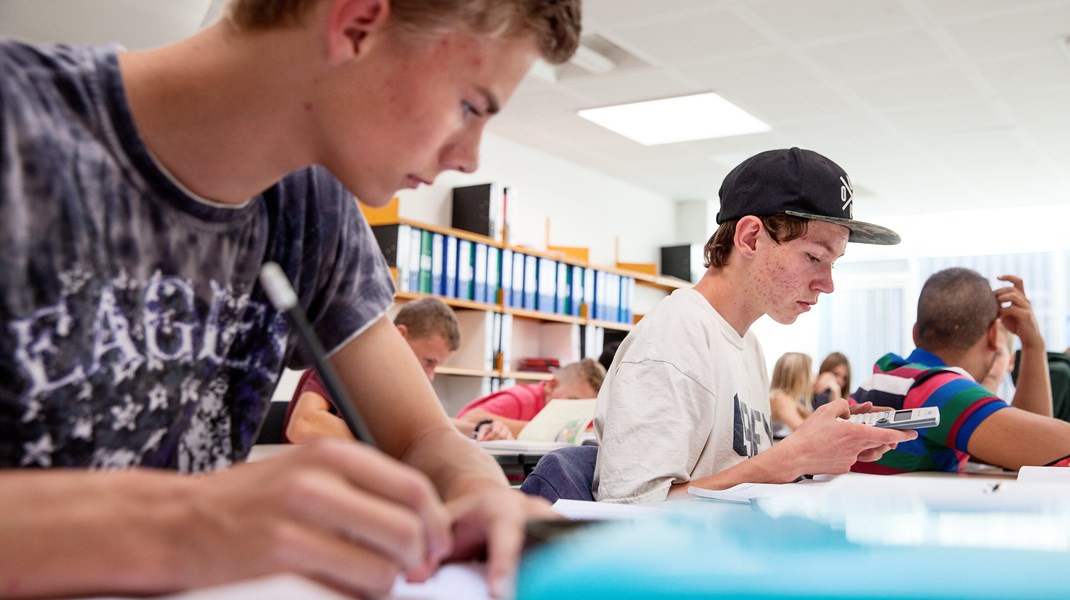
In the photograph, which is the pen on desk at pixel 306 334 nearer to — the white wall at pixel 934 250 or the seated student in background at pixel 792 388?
the seated student in background at pixel 792 388

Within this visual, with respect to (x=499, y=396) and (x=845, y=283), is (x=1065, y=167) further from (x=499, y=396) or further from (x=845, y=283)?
(x=499, y=396)

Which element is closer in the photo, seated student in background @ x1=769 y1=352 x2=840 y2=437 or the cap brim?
the cap brim

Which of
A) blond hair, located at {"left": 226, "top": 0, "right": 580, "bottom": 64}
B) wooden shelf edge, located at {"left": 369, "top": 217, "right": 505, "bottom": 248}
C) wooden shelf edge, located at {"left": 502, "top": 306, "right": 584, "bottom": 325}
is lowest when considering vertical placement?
wooden shelf edge, located at {"left": 502, "top": 306, "right": 584, "bottom": 325}

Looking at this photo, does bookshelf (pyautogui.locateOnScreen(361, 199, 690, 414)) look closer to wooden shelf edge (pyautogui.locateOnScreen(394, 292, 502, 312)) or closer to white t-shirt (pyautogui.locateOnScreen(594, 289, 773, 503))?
wooden shelf edge (pyautogui.locateOnScreen(394, 292, 502, 312))

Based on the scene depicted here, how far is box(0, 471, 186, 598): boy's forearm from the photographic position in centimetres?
47

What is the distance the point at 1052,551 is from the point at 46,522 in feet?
1.93

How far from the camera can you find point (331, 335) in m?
0.98

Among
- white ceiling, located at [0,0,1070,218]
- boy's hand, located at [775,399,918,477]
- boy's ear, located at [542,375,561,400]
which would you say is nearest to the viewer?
boy's hand, located at [775,399,918,477]

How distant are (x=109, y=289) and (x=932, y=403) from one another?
191 cm

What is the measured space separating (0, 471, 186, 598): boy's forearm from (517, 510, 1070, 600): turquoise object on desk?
0.20m

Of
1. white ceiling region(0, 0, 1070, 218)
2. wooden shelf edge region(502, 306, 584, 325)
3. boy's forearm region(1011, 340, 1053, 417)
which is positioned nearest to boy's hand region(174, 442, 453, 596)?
boy's forearm region(1011, 340, 1053, 417)

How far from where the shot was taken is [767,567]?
46 cm

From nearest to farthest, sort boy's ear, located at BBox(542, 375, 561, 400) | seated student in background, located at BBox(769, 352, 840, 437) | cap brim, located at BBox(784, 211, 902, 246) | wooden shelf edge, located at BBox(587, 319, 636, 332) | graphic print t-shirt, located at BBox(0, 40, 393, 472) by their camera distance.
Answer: graphic print t-shirt, located at BBox(0, 40, 393, 472)
cap brim, located at BBox(784, 211, 902, 246)
boy's ear, located at BBox(542, 375, 561, 400)
seated student in background, located at BBox(769, 352, 840, 437)
wooden shelf edge, located at BBox(587, 319, 636, 332)

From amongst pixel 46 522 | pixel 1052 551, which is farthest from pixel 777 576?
pixel 46 522
